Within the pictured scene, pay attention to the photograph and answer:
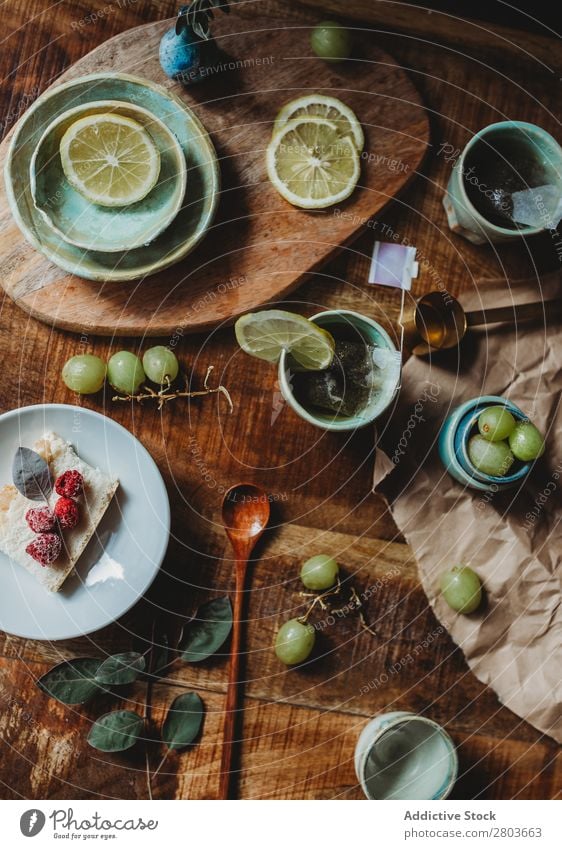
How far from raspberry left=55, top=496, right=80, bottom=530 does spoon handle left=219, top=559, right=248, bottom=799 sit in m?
0.22

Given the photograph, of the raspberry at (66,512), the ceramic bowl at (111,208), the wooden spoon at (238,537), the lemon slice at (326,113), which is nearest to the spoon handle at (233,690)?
the wooden spoon at (238,537)

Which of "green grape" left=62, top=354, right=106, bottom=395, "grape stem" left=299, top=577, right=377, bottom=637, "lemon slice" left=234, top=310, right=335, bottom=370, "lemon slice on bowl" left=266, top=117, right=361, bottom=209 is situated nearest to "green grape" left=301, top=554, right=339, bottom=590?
"grape stem" left=299, top=577, right=377, bottom=637

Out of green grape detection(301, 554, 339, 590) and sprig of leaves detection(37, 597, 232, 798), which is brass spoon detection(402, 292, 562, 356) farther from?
sprig of leaves detection(37, 597, 232, 798)

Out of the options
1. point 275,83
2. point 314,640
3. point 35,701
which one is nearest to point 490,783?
point 314,640

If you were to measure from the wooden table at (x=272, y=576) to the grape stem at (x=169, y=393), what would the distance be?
0.01 m

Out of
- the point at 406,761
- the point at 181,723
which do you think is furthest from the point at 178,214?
the point at 406,761

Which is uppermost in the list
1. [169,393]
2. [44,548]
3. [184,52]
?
[184,52]

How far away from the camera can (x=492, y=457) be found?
906mm

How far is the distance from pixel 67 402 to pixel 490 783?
2.47 feet

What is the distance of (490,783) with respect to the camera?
981 mm

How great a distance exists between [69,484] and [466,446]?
1.62 feet

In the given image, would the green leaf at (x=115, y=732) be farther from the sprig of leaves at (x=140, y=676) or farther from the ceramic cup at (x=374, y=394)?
the ceramic cup at (x=374, y=394)

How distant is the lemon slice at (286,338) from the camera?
2.78 feet

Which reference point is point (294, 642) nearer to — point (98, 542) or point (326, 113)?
point (98, 542)
